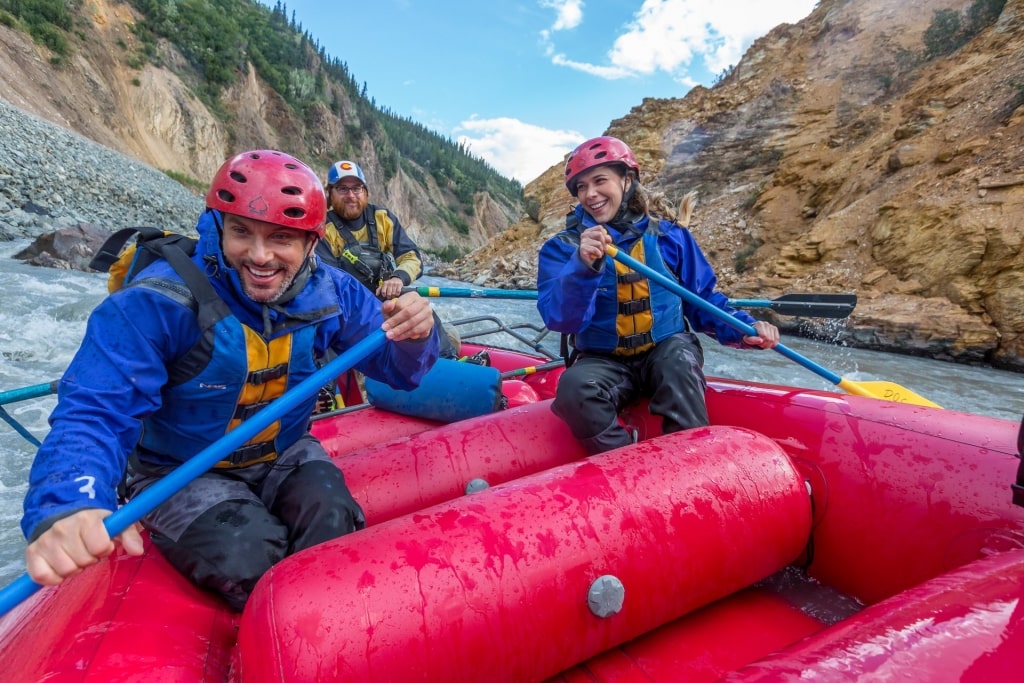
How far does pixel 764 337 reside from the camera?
2605 millimetres

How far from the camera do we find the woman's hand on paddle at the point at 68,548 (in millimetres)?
1035

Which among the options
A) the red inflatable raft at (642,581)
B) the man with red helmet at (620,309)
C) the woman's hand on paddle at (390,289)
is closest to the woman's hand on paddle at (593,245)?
the man with red helmet at (620,309)

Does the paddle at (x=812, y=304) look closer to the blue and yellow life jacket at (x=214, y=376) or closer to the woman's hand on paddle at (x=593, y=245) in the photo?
the woman's hand on paddle at (x=593, y=245)

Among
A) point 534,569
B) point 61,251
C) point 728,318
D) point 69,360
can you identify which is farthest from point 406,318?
point 61,251

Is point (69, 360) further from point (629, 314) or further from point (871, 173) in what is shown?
point (871, 173)

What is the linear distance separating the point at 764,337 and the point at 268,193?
2.17 m

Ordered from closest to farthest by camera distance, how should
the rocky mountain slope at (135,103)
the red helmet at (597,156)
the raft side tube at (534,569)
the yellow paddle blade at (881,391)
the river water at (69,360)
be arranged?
the raft side tube at (534,569)
the red helmet at (597,156)
the yellow paddle blade at (881,391)
the river water at (69,360)
the rocky mountain slope at (135,103)

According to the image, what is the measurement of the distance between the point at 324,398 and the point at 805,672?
11.5 feet

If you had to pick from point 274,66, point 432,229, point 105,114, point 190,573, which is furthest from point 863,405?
point 432,229

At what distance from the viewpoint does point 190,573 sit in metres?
1.48

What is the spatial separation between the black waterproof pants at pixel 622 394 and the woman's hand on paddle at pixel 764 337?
1.13 feet

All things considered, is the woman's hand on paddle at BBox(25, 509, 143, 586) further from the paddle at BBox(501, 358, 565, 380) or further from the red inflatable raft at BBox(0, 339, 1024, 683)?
the paddle at BBox(501, 358, 565, 380)

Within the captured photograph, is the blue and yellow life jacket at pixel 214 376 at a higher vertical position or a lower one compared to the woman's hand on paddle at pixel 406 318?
lower

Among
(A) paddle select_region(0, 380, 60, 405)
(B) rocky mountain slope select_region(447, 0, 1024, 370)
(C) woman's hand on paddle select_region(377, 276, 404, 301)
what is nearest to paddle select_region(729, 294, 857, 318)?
(C) woman's hand on paddle select_region(377, 276, 404, 301)
